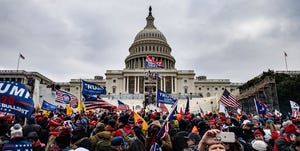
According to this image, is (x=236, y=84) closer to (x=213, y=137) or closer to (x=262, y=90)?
(x=262, y=90)

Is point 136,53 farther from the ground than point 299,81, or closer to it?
farther from the ground

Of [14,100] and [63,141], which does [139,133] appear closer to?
[63,141]

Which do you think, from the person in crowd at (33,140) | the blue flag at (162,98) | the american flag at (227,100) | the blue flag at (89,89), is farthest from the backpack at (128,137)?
the american flag at (227,100)

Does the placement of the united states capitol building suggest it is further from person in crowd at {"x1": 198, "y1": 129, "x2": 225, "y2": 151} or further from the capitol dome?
person in crowd at {"x1": 198, "y1": 129, "x2": 225, "y2": 151}

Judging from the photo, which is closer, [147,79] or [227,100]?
[227,100]

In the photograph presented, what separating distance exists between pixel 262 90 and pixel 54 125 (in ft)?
119

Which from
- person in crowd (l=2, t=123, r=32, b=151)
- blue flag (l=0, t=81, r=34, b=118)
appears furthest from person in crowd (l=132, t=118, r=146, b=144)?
blue flag (l=0, t=81, r=34, b=118)

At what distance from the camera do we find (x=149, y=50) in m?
86.8

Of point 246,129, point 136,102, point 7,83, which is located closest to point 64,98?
point 7,83

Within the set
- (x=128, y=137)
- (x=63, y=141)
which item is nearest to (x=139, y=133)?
(x=128, y=137)

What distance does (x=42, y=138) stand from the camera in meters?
5.75

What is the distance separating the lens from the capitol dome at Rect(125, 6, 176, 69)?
8506 centimetres

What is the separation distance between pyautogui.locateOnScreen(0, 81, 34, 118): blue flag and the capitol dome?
76.0 meters

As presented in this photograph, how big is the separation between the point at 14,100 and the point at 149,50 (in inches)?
3195
